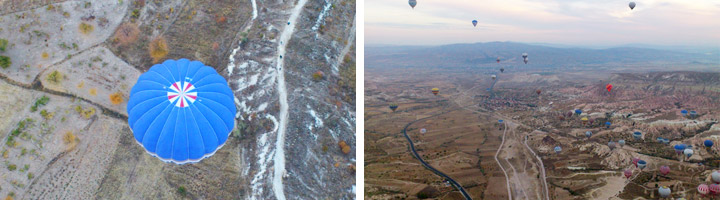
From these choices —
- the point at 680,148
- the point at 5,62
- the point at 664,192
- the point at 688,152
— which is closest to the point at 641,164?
the point at 664,192

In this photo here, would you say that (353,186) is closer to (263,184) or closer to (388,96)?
(263,184)

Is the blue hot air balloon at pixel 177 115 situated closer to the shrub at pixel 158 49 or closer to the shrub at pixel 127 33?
the shrub at pixel 158 49

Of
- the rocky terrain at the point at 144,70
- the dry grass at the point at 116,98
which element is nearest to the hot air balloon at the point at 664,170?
the rocky terrain at the point at 144,70

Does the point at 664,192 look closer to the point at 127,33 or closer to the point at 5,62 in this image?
the point at 127,33

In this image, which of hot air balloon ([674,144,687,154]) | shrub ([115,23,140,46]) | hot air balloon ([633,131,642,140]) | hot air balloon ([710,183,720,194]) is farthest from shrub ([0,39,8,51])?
hot air balloon ([674,144,687,154])

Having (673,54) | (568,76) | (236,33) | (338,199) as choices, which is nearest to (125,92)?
(236,33)

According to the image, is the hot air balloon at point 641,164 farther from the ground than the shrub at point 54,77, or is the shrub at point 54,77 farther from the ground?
the shrub at point 54,77

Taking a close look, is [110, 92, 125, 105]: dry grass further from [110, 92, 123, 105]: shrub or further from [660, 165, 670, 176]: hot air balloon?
[660, 165, 670, 176]: hot air balloon
